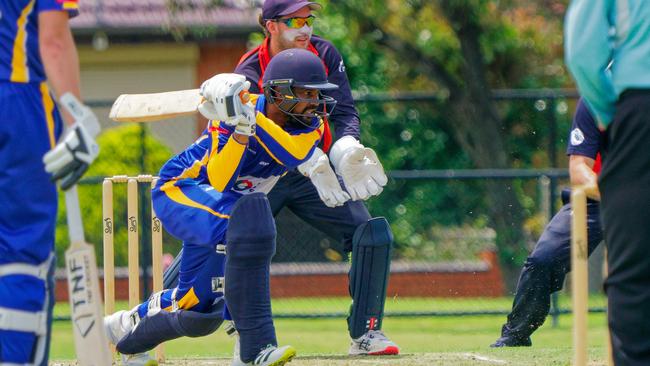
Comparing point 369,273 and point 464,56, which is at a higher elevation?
point 464,56

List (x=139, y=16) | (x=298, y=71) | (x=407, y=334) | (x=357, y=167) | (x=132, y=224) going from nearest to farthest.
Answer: (x=298, y=71) → (x=357, y=167) → (x=132, y=224) → (x=407, y=334) → (x=139, y=16)

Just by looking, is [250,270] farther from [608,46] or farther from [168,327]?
[608,46]

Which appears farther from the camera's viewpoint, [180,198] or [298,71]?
[180,198]

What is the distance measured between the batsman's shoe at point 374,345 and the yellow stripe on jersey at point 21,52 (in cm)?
275

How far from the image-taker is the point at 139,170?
11914mm

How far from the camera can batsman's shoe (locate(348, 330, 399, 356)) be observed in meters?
6.43

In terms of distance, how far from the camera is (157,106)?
19.2 ft

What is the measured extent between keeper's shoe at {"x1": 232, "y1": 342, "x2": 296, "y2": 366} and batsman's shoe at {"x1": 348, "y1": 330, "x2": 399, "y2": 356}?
3.90ft

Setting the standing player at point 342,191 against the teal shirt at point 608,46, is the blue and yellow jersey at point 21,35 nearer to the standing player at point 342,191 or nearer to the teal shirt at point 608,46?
the teal shirt at point 608,46


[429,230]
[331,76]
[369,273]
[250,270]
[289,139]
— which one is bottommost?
[429,230]

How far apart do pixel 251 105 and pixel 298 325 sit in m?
6.45

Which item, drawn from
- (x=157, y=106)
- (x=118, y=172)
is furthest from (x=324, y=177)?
(x=118, y=172)

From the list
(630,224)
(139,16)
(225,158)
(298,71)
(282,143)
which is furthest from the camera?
→ (139,16)

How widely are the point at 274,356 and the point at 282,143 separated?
2.89ft
